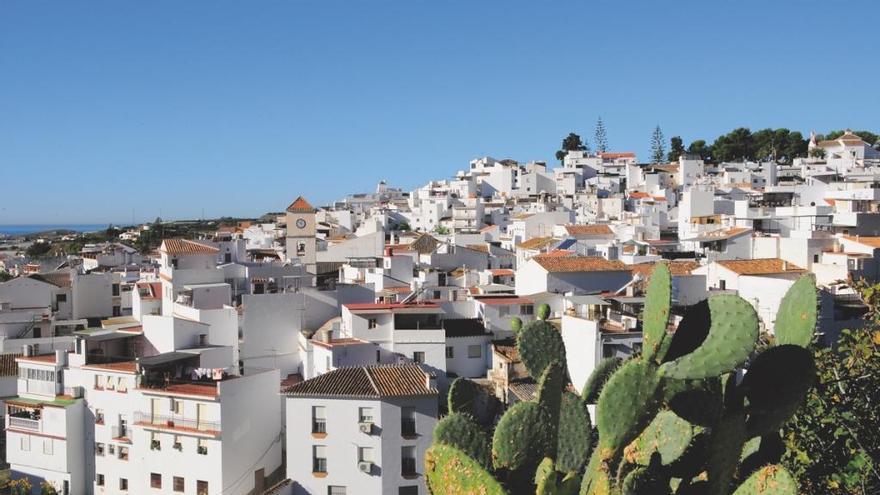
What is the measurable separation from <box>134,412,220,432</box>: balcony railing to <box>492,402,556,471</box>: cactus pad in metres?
15.0

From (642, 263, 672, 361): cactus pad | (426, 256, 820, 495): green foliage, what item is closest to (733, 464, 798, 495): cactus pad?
(426, 256, 820, 495): green foliage

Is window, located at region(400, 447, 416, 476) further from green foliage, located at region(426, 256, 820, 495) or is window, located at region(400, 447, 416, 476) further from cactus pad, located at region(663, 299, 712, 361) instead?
cactus pad, located at region(663, 299, 712, 361)

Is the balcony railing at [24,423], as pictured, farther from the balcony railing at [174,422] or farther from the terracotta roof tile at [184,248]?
the terracotta roof tile at [184,248]

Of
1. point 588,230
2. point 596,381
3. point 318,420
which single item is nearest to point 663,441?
point 596,381

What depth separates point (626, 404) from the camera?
16.4ft

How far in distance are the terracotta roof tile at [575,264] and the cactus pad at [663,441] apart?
2087 centimetres

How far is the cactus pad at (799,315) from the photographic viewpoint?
231 inches

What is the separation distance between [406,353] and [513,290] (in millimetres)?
8969

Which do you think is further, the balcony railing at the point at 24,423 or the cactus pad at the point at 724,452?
the balcony railing at the point at 24,423

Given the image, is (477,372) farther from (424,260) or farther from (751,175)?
(751,175)

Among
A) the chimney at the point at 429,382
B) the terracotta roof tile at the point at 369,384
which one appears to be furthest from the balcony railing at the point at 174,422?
the chimney at the point at 429,382

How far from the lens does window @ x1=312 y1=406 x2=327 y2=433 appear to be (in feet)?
60.4

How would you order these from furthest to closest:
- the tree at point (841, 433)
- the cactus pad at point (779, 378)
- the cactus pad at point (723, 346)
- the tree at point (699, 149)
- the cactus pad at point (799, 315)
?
the tree at point (699, 149)
the tree at point (841, 433)
the cactus pad at point (799, 315)
the cactus pad at point (779, 378)
the cactus pad at point (723, 346)

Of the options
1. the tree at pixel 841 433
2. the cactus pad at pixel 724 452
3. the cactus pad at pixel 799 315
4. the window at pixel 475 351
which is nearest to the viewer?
the cactus pad at pixel 724 452
